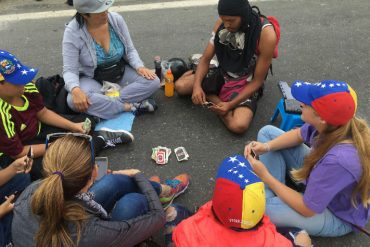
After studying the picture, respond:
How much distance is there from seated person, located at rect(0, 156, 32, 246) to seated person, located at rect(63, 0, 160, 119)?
102 centimetres

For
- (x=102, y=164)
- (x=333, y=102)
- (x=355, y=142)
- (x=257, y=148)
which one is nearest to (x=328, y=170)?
(x=355, y=142)

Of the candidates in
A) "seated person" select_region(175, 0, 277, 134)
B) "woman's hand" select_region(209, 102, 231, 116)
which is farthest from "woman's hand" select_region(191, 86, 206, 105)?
"woman's hand" select_region(209, 102, 231, 116)

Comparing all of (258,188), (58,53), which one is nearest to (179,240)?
(258,188)

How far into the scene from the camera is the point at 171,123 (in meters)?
3.60

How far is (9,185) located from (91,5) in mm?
1685

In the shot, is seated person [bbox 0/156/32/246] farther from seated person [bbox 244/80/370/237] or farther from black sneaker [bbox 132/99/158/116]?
seated person [bbox 244/80/370/237]

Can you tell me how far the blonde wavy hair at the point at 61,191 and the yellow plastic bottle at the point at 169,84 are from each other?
214 cm

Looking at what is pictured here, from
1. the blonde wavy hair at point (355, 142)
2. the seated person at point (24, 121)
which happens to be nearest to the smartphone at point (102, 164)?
the seated person at point (24, 121)

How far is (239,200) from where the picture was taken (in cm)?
167

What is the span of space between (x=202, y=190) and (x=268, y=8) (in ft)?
12.1

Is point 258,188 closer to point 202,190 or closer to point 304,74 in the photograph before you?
point 202,190

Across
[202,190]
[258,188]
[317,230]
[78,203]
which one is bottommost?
[202,190]

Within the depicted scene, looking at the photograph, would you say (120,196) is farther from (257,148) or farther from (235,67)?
(235,67)

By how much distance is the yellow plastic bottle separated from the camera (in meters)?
3.81
